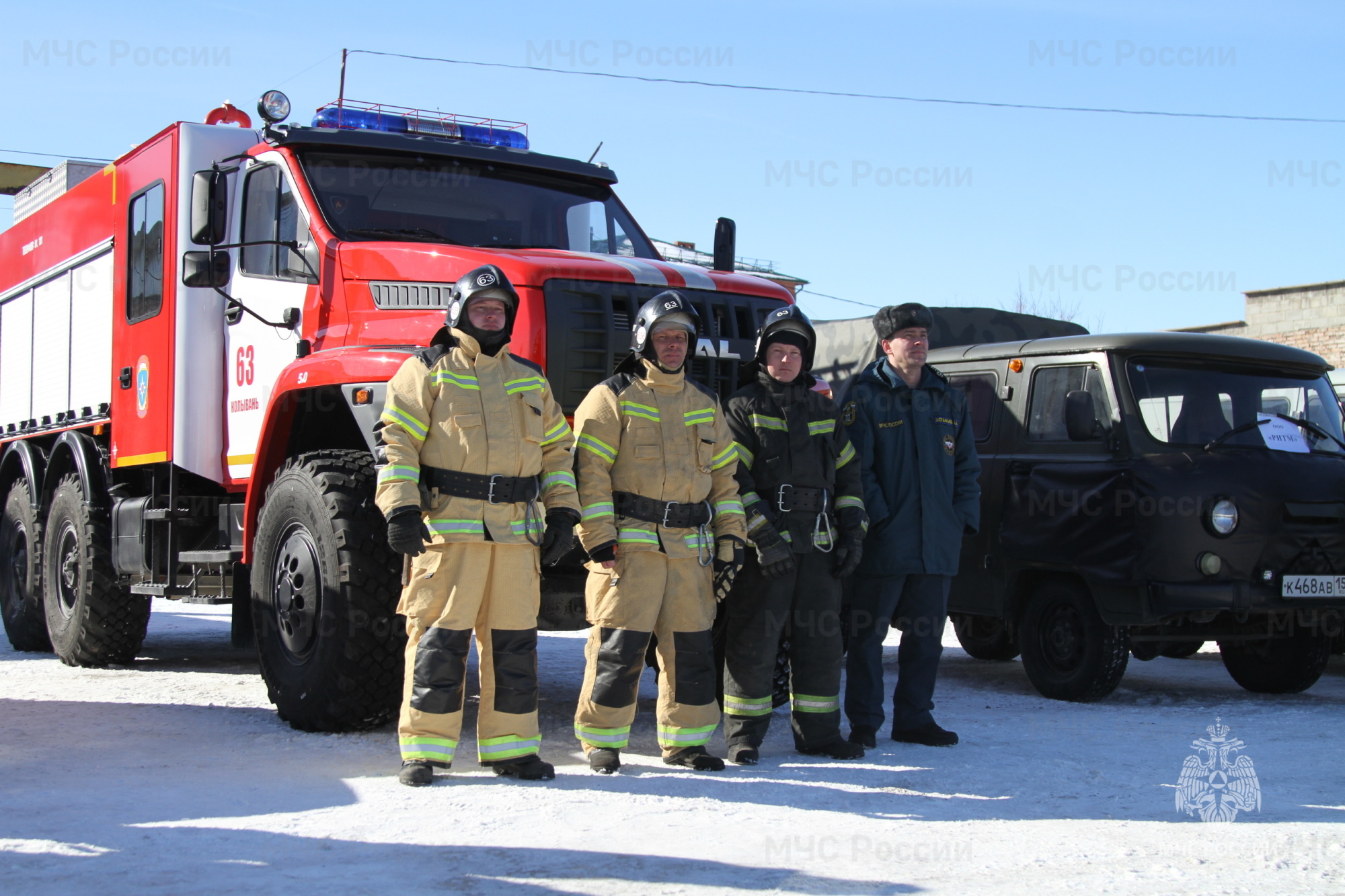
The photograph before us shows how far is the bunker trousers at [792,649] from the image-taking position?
5930 millimetres

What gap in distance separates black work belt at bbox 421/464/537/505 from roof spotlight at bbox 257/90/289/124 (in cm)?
293

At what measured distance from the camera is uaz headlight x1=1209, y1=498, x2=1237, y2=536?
7398 mm

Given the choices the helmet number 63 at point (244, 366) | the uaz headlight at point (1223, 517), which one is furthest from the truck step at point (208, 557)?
the uaz headlight at point (1223, 517)

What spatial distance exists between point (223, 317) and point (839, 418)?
362cm

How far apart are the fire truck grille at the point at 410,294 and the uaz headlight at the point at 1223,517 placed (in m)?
4.31

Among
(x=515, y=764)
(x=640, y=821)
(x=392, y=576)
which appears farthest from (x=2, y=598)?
(x=640, y=821)

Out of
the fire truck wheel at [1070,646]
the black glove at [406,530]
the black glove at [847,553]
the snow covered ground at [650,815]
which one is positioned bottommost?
the snow covered ground at [650,815]

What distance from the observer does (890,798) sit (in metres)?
5.20

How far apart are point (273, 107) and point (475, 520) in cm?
325

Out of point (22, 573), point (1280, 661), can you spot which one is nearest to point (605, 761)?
point (1280, 661)

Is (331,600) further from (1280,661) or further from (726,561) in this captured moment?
(1280,661)

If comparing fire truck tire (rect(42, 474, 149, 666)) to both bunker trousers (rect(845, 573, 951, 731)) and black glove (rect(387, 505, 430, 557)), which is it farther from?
bunker trousers (rect(845, 573, 951, 731))

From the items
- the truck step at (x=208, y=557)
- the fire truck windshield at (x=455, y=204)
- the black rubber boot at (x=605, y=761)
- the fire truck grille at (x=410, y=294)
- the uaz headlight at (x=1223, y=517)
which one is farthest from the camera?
the uaz headlight at (x=1223, y=517)

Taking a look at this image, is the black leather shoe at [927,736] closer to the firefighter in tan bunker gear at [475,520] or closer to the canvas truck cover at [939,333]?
the firefighter in tan bunker gear at [475,520]
